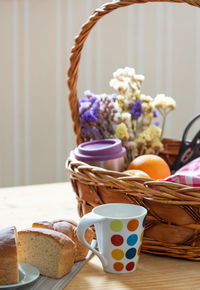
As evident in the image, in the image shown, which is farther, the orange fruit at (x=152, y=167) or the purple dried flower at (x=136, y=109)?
the purple dried flower at (x=136, y=109)

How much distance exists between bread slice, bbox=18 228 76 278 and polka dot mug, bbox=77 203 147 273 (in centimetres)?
4

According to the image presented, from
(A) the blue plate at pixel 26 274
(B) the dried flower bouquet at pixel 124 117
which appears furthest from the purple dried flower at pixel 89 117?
(A) the blue plate at pixel 26 274

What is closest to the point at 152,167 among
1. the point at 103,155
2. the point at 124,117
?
the point at 103,155

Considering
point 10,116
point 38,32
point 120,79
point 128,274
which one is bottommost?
point 128,274

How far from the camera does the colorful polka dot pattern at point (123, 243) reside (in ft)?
2.51

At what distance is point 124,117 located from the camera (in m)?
1.28

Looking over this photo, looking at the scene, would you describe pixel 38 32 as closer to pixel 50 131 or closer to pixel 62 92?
pixel 62 92

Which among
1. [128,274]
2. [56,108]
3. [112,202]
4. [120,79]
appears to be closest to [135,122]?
[120,79]

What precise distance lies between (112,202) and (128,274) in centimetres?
16

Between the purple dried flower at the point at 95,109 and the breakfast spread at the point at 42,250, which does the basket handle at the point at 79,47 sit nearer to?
the purple dried flower at the point at 95,109

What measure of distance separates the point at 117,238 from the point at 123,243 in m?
0.01

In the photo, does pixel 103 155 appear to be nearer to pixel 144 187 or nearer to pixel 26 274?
pixel 144 187

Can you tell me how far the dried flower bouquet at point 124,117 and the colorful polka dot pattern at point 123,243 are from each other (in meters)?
0.53

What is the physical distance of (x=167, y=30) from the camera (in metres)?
2.62
